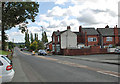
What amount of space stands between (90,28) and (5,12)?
40.0 metres

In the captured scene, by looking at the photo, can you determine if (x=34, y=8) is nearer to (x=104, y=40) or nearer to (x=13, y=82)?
(x=13, y=82)

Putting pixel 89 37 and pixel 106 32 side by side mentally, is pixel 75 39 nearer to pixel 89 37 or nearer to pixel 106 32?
pixel 89 37

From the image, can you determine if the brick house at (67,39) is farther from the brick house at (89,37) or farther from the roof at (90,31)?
the roof at (90,31)

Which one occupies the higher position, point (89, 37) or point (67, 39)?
point (89, 37)

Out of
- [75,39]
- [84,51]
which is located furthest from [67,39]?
[84,51]

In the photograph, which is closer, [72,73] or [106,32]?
[72,73]

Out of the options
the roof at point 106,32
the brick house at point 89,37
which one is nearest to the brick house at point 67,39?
the brick house at point 89,37

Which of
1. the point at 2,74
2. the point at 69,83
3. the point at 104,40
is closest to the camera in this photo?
the point at 2,74

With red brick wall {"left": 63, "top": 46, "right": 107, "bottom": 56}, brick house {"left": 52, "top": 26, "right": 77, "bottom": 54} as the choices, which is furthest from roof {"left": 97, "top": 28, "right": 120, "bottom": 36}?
red brick wall {"left": 63, "top": 46, "right": 107, "bottom": 56}

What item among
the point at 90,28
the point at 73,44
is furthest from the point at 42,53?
the point at 90,28

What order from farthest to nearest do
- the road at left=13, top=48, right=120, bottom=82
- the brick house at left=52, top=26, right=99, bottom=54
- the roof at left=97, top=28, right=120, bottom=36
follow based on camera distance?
the roof at left=97, top=28, right=120, bottom=36, the brick house at left=52, top=26, right=99, bottom=54, the road at left=13, top=48, right=120, bottom=82

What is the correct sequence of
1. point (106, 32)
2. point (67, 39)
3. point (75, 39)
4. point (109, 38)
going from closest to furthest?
point (109, 38), point (67, 39), point (75, 39), point (106, 32)

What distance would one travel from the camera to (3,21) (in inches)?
824

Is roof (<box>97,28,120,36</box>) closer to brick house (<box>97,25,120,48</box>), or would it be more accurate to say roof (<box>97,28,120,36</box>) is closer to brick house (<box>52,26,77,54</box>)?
brick house (<box>97,25,120,48</box>)
